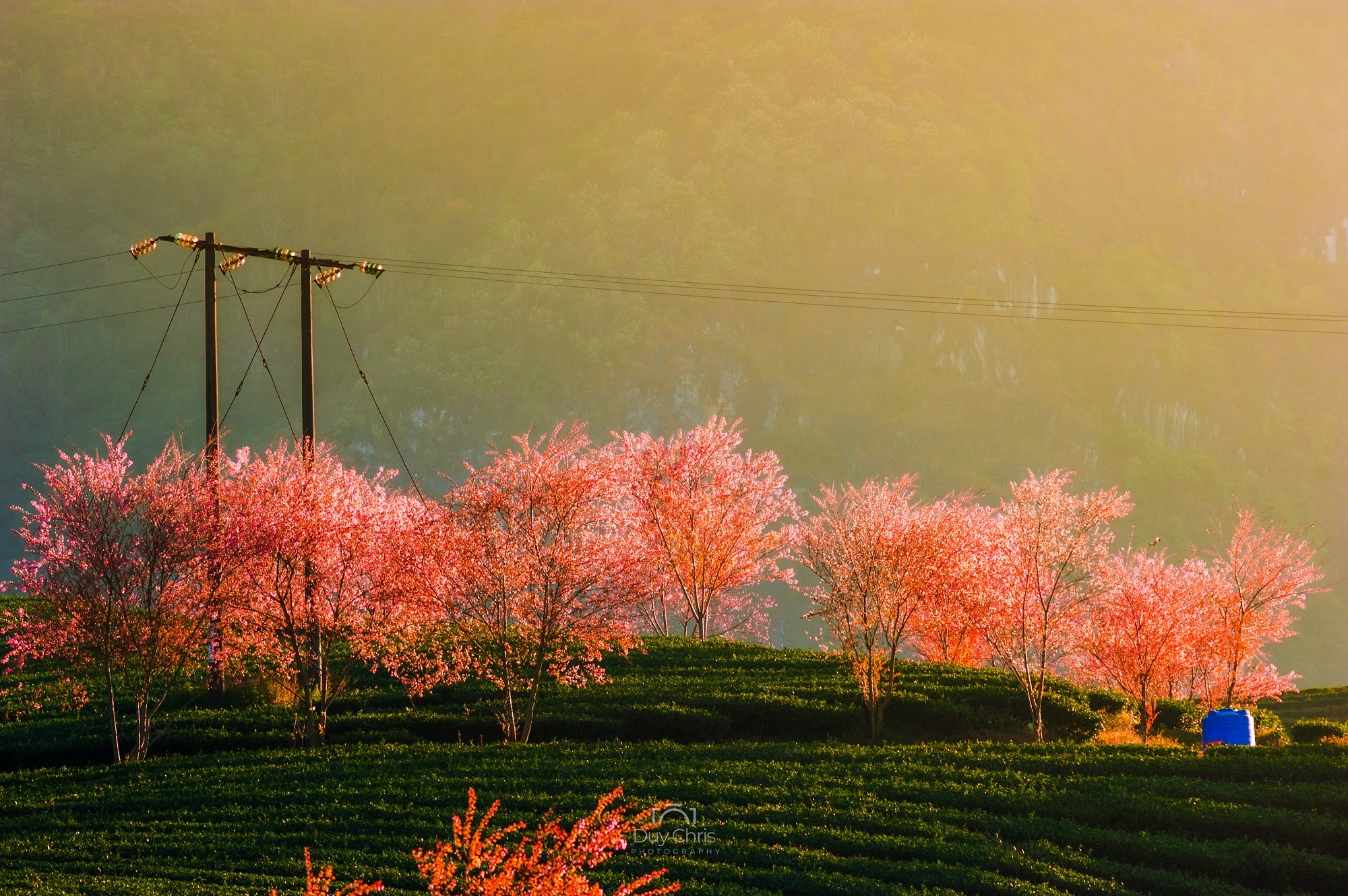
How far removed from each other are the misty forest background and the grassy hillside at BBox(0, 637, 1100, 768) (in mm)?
78047

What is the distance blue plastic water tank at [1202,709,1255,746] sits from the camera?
1970cm

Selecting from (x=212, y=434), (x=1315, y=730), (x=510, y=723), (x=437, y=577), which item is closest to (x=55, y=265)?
(x=212, y=434)

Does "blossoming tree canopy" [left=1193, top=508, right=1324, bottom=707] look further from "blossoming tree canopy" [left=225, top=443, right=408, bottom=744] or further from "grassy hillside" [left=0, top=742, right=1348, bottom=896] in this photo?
"blossoming tree canopy" [left=225, top=443, right=408, bottom=744]

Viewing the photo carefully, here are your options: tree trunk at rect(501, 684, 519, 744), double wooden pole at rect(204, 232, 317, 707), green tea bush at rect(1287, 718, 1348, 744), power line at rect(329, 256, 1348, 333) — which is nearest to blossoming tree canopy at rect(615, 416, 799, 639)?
double wooden pole at rect(204, 232, 317, 707)

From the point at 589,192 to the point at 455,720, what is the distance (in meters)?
147

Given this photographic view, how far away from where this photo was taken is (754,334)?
137 meters

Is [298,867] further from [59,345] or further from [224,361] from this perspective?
[59,345]

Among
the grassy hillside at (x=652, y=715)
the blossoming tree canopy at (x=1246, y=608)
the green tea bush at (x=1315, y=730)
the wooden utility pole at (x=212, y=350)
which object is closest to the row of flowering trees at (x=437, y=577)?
the grassy hillside at (x=652, y=715)

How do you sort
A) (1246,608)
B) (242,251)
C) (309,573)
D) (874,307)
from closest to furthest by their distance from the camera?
(309,573) → (242,251) → (1246,608) → (874,307)

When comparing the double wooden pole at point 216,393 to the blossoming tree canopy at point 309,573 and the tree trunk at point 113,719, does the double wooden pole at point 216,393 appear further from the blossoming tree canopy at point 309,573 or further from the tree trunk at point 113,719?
the tree trunk at point 113,719

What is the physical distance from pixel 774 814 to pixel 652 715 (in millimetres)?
6229

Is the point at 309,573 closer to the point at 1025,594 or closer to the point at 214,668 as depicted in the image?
the point at 214,668

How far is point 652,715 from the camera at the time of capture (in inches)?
810

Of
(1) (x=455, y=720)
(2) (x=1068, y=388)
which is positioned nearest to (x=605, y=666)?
(1) (x=455, y=720)
